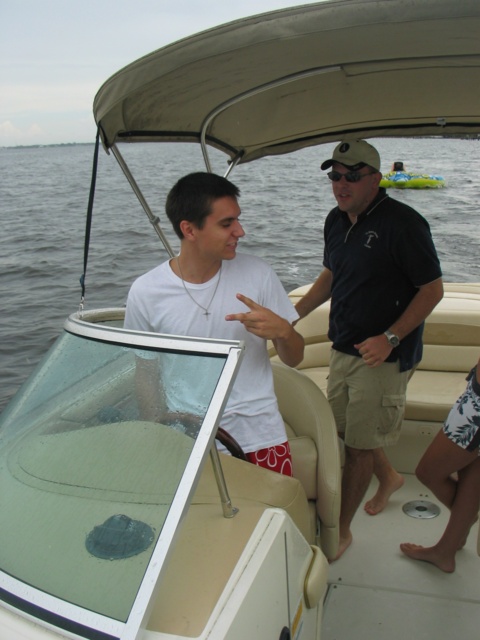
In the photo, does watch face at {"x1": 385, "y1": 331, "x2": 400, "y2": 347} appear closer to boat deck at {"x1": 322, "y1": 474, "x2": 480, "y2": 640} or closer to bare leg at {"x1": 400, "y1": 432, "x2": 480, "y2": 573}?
bare leg at {"x1": 400, "y1": 432, "x2": 480, "y2": 573}

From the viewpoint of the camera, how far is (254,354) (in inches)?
87.2

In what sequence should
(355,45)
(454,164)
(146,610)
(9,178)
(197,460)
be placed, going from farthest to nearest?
(9,178) → (454,164) → (355,45) → (197,460) → (146,610)

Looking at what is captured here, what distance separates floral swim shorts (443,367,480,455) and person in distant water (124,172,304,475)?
2.12ft

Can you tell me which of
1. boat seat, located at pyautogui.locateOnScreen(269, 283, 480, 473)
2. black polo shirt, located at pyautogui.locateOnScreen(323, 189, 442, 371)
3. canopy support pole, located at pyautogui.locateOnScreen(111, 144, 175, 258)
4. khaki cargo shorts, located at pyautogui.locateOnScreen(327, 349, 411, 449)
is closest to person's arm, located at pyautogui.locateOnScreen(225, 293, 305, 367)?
black polo shirt, located at pyautogui.locateOnScreen(323, 189, 442, 371)

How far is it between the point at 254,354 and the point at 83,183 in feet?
93.2

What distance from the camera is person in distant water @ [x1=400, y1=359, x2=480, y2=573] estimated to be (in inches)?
93.0

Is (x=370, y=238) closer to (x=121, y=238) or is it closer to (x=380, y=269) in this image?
(x=380, y=269)

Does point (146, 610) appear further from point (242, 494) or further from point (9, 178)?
point (9, 178)

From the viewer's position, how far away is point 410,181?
20656mm

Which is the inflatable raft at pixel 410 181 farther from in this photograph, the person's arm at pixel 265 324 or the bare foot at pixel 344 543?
the person's arm at pixel 265 324

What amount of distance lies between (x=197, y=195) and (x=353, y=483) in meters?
1.53

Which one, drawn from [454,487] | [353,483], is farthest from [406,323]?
[353,483]

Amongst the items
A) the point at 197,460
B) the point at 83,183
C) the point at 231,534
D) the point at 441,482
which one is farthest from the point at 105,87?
the point at 83,183

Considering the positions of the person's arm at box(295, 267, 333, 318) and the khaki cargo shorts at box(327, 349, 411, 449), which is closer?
the khaki cargo shorts at box(327, 349, 411, 449)
